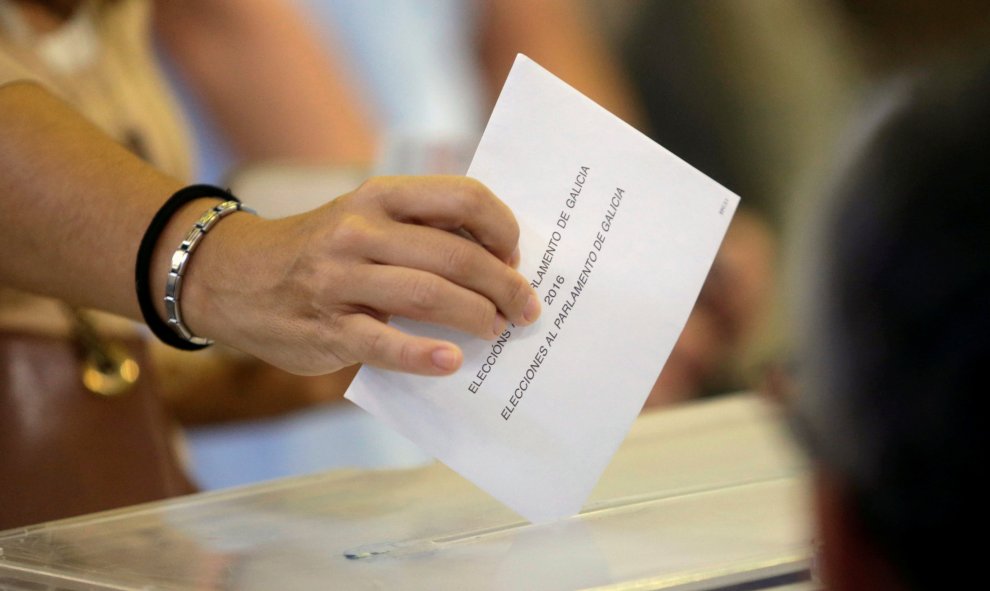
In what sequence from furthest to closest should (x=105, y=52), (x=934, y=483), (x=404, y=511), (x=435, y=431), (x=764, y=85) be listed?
(x=764, y=85), (x=105, y=52), (x=404, y=511), (x=435, y=431), (x=934, y=483)

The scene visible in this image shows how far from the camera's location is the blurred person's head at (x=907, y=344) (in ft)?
0.81

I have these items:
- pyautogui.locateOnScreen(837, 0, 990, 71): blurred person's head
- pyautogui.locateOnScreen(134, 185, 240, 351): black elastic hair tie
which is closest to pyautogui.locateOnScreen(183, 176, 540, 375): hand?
pyautogui.locateOnScreen(134, 185, 240, 351): black elastic hair tie

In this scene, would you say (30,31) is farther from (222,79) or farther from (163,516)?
(222,79)

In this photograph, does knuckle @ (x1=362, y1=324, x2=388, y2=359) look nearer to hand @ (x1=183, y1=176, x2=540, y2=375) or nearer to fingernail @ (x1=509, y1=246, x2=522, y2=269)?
hand @ (x1=183, y1=176, x2=540, y2=375)

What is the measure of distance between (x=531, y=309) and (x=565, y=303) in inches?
1.2

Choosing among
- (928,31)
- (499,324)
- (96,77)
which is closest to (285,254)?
(499,324)

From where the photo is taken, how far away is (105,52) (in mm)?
1229

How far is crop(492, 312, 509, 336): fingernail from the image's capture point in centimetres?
70

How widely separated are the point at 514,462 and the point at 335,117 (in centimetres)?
153

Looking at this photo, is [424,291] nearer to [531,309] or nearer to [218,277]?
[531,309]

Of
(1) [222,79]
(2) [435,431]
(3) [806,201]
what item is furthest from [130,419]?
(1) [222,79]

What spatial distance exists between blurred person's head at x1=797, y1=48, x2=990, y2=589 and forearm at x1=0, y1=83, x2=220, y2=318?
63cm

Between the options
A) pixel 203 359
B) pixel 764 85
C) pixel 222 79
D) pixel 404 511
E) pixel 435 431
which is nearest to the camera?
pixel 435 431

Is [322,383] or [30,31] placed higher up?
[30,31]
